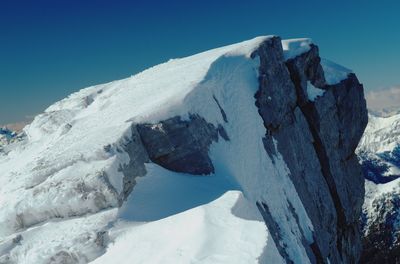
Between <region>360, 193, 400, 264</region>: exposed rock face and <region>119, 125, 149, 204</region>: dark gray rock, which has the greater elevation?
<region>119, 125, 149, 204</region>: dark gray rock

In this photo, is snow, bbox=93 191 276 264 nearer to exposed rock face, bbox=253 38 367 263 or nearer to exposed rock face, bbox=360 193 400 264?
exposed rock face, bbox=253 38 367 263

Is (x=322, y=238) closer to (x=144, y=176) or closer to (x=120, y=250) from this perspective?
(x=144, y=176)

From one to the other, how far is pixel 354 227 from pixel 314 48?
1958 centimetres

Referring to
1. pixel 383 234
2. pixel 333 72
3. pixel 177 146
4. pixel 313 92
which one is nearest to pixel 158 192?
pixel 177 146

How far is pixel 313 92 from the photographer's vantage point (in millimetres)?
38969

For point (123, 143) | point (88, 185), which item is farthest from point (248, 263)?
point (123, 143)

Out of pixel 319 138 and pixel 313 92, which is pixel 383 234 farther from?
pixel 313 92

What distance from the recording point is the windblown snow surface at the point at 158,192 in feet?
45.0

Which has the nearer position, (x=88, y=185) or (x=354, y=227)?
(x=88, y=185)

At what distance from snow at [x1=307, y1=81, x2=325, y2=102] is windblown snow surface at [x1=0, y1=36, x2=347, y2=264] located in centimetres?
928

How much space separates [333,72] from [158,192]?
31.5 m

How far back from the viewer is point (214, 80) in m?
27.9

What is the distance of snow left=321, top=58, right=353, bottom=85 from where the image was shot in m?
43.1

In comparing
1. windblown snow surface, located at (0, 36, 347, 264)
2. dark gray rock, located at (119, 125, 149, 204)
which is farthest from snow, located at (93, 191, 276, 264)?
dark gray rock, located at (119, 125, 149, 204)
